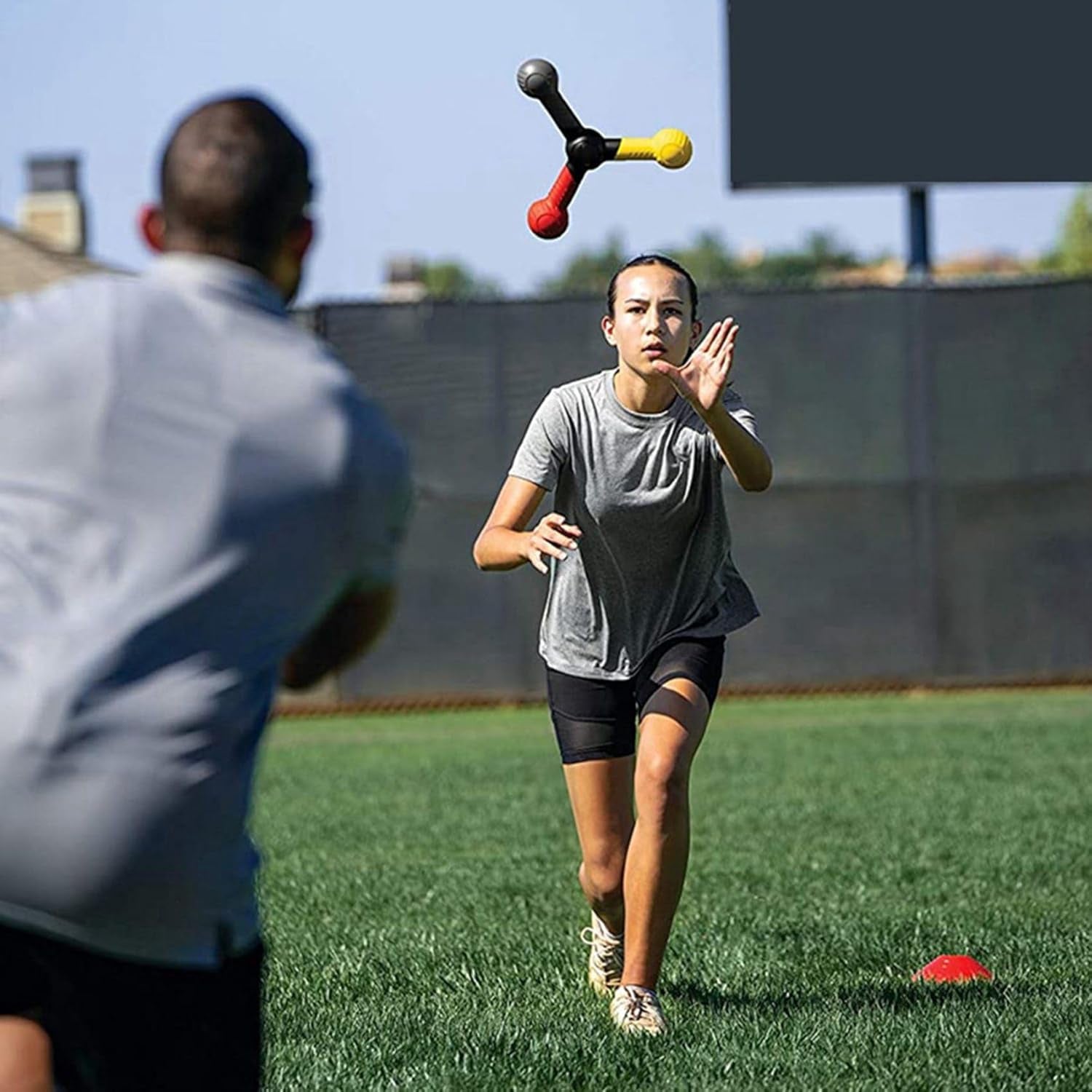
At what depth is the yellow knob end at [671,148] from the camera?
5.25 meters

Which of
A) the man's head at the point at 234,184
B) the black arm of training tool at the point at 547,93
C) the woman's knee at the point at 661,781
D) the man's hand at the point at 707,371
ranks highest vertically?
the black arm of training tool at the point at 547,93

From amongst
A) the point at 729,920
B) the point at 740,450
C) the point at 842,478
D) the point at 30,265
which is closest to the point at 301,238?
the point at 740,450

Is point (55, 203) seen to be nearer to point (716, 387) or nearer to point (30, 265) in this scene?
point (30, 265)

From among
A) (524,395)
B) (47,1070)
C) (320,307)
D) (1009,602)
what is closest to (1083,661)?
(1009,602)

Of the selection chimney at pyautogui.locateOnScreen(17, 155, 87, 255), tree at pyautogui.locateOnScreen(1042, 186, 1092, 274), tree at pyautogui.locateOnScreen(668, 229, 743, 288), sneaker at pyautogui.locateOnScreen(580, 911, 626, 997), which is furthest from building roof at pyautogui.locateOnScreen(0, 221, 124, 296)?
tree at pyautogui.locateOnScreen(668, 229, 743, 288)

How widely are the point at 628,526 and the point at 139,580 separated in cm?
325

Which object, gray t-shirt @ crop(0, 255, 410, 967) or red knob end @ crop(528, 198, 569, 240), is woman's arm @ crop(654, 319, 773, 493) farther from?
gray t-shirt @ crop(0, 255, 410, 967)

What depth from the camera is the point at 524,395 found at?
16859 mm

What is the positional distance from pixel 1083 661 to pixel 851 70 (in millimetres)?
5136

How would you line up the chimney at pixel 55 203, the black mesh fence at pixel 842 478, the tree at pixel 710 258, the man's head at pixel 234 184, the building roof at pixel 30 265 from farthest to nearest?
the tree at pixel 710 258 → the chimney at pixel 55 203 → the building roof at pixel 30 265 → the black mesh fence at pixel 842 478 → the man's head at pixel 234 184

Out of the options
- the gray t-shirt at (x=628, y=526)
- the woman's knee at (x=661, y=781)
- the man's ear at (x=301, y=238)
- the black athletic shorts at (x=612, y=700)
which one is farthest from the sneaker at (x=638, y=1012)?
the man's ear at (x=301, y=238)

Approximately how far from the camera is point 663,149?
5.26 metres

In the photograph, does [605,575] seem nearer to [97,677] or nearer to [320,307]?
[97,677]

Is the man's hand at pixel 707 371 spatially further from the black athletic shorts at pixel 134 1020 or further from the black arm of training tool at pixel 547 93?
the black athletic shorts at pixel 134 1020
